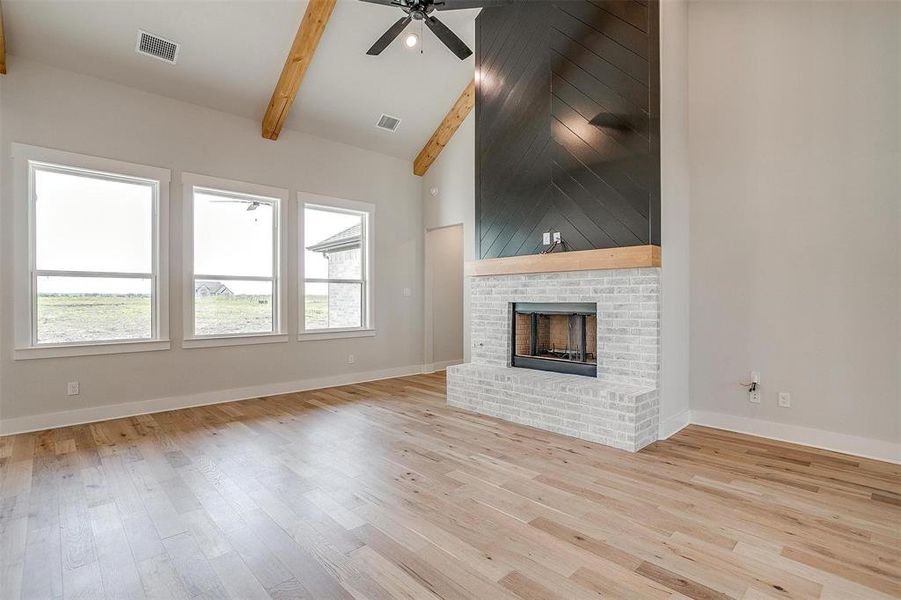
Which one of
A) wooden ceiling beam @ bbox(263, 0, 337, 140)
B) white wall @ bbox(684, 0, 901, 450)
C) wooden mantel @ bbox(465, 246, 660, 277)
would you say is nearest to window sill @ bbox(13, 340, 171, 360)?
wooden ceiling beam @ bbox(263, 0, 337, 140)

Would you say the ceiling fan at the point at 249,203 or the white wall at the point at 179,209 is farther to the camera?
the ceiling fan at the point at 249,203

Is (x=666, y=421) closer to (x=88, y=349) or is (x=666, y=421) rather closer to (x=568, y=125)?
(x=568, y=125)

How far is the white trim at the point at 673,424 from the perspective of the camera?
366 cm

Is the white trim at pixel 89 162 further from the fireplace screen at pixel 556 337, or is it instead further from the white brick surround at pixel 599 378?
the fireplace screen at pixel 556 337

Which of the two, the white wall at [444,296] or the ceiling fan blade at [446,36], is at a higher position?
the ceiling fan blade at [446,36]

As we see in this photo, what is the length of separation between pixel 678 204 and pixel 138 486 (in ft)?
14.9

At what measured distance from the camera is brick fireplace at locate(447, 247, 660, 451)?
3.51m

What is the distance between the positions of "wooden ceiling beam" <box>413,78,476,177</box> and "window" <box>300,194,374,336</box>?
1.13 m

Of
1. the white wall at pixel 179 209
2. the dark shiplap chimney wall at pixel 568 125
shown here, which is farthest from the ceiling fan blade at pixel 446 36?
the white wall at pixel 179 209

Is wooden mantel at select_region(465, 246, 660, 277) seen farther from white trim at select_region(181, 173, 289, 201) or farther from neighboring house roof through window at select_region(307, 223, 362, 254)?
white trim at select_region(181, 173, 289, 201)

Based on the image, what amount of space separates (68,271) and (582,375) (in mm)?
4847

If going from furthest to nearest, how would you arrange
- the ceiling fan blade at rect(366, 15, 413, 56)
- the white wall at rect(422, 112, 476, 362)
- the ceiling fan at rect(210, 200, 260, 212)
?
the white wall at rect(422, 112, 476, 362) < the ceiling fan at rect(210, 200, 260, 212) < the ceiling fan blade at rect(366, 15, 413, 56)

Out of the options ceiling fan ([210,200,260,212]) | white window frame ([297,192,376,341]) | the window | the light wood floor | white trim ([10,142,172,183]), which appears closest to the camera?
the light wood floor

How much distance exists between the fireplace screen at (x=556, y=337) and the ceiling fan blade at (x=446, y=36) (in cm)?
250
